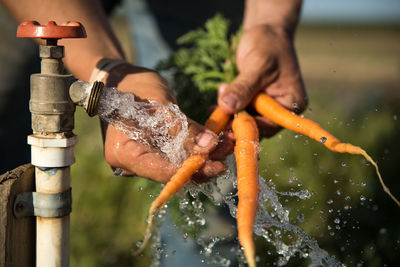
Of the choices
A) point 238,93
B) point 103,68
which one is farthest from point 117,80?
point 238,93

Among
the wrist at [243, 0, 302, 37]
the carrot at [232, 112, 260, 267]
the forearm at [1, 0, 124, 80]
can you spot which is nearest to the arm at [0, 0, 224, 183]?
the forearm at [1, 0, 124, 80]

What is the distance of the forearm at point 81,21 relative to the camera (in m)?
1.75

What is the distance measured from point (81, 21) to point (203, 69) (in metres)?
1.00

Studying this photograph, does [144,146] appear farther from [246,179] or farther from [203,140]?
[246,179]

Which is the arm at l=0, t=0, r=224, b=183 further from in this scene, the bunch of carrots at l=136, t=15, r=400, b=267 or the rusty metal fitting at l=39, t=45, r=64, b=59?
the rusty metal fitting at l=39, t=45, r=64, b=59

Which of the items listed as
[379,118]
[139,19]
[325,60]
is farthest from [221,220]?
[325,60]

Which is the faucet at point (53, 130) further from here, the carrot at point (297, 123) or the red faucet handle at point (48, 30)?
the carrot at point (297, 123)

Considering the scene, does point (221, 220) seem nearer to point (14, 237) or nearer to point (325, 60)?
point (14, 237)

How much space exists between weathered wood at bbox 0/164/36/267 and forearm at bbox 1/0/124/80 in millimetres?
578

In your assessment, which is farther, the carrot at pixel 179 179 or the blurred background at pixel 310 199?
the blurred background at pixel 310 199

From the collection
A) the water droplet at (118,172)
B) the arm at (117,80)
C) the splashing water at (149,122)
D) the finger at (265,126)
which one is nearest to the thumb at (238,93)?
the finger at (265,126)

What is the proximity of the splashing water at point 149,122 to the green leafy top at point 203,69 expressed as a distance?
32.0 inches

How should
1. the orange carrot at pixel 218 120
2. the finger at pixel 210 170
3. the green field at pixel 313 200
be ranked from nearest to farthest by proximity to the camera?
the finger at pixel 210 170, the orange carrot at pixel 218 120, the green field at pixel 313 200

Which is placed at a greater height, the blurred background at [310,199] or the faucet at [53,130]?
the faucet at [53,130]
